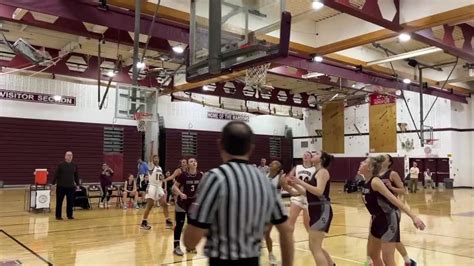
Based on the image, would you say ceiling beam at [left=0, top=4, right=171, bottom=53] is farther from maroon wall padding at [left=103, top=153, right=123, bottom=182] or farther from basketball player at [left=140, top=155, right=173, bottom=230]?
maroon wall padding at [left=103, top=153, right=123, bottom=182]

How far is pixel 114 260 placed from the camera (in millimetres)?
6574

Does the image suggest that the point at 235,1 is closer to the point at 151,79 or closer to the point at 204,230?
the point at 204,230

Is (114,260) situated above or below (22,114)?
below

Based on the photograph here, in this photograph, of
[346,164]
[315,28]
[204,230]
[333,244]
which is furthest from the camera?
[346,164]

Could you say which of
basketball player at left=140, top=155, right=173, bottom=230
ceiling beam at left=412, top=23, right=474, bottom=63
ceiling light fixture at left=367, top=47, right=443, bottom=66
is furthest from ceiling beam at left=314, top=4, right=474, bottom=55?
basketball player at left=140, top=155, right=173, bottom=230

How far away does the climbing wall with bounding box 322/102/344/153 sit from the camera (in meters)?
27.3

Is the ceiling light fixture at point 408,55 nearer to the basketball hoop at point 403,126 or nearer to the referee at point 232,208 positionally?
the basketball hoop at point 403,126

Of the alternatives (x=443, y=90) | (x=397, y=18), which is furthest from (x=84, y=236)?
(x=443, y=90)

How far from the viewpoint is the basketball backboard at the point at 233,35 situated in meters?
5.68

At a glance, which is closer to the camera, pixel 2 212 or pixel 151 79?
pixel 2 212

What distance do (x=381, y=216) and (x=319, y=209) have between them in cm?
74

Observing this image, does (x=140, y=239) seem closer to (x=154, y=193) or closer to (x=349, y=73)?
(x=154, y=193)

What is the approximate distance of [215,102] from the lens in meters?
23.5

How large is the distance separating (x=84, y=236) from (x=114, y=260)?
2411mm
